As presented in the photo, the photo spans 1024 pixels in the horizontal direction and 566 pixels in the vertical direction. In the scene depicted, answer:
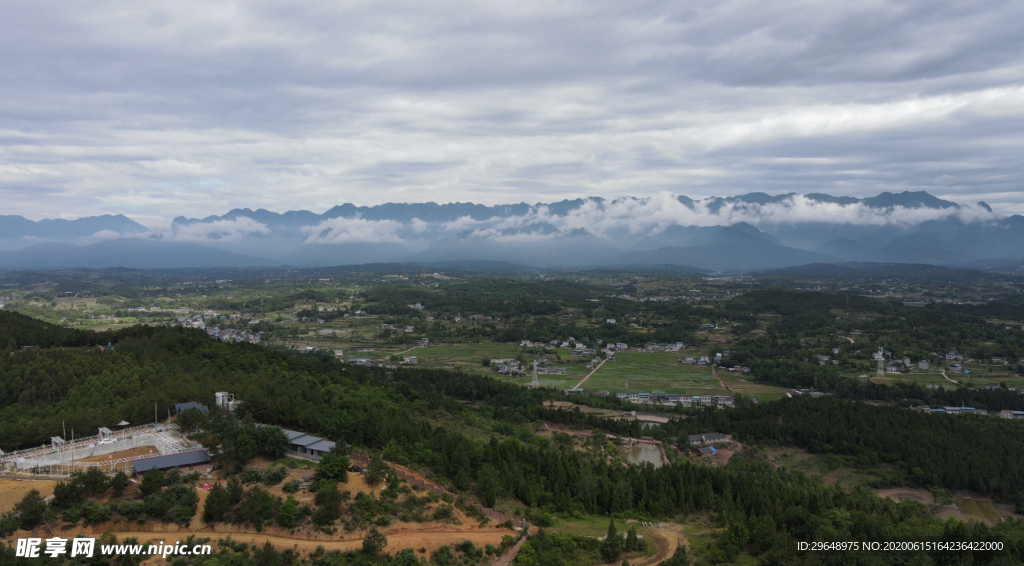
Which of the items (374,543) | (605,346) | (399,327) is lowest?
(605,346)

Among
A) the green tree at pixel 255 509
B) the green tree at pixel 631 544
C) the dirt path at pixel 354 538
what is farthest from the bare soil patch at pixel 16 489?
the green tree at pixel 631 544

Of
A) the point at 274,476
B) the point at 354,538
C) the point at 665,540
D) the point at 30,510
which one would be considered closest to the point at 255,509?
the point at 274,476

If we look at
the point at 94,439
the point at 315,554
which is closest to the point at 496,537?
the point at 315,554

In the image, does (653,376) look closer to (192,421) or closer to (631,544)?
(631,544)

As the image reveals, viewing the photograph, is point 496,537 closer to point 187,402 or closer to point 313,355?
point 187,402

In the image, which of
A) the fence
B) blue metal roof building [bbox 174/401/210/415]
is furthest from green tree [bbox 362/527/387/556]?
blue metal roof building [bbox 174/401/210/415]

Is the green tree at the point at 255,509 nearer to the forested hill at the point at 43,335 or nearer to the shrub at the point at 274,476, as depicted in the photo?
the shrub at the point at 274,476

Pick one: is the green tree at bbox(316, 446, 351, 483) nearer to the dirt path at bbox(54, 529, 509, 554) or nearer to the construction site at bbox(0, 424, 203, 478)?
the dirt path at bbox(54, 529, 509, 554)
